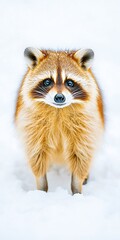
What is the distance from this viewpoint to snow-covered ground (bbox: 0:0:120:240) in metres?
3.60

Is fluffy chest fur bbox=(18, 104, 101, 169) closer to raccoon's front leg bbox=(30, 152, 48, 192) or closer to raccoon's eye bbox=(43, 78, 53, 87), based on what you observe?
raccoon's front leg bbox=(30, 152, 48, 192)

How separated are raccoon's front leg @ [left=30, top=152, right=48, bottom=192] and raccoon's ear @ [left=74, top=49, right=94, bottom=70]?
95cm

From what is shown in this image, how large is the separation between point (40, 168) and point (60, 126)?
21.1 inches

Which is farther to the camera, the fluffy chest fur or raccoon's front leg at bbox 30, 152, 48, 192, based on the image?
raccoon's front leg at bbox 30, 152, 48, 192

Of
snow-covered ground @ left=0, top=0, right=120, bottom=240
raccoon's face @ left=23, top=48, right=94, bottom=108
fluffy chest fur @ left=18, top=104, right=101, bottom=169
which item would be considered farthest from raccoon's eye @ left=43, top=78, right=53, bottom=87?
snow-covered ground @ left=0, top=0, right=120, bottom=240

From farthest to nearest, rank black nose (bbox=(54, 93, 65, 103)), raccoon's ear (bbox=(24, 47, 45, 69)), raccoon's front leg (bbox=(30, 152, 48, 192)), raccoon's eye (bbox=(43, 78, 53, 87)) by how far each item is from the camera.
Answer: raccoon's front leg (bbox=(30, 152, 48, 192)), raccoon's ear (bbox=(24, 47, 45, 69)), raccoon's eye (bbox=(43, 78, 53, 87)), black nose (bbox=(54, 93, 65, 103))

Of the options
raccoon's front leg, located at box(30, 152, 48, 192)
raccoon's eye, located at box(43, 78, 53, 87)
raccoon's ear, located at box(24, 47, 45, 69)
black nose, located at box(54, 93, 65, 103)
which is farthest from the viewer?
raccoon's front leg, located at box(30, 152, 48, 192)

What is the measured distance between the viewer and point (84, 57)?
3984mm

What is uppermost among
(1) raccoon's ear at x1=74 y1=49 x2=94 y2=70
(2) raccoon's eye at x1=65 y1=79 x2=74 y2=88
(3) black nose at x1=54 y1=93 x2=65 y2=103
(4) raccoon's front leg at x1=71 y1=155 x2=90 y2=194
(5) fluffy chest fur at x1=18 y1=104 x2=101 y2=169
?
(1) raccoon's ear at x1=74 y1=49 x2=94 y2=70

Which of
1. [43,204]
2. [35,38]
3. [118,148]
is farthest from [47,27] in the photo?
[43,204]

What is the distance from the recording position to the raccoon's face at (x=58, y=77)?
3672 mm

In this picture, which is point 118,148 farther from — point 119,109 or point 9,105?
point 9,105

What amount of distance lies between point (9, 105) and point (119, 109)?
164cm

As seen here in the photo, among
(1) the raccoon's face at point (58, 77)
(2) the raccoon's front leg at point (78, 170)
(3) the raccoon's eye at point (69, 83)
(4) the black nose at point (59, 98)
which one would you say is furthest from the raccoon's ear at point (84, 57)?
(2) the raccoon's front leg at point (78, 170)
